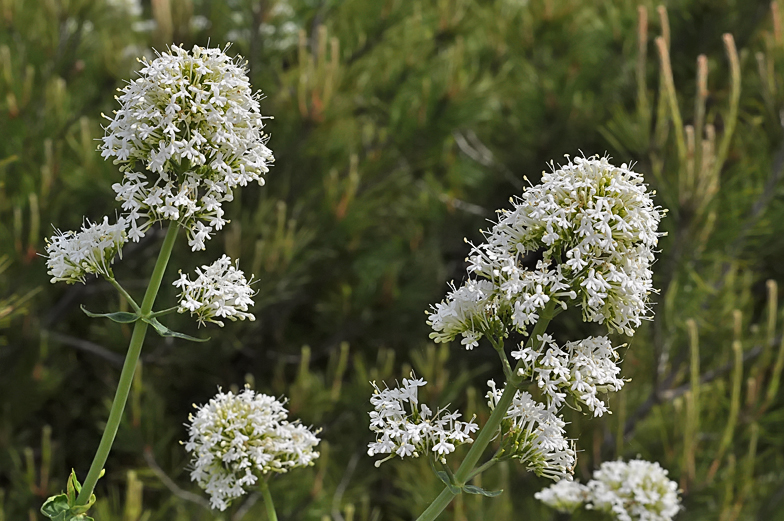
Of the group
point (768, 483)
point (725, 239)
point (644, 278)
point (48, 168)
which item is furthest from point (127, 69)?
point (768, 483)

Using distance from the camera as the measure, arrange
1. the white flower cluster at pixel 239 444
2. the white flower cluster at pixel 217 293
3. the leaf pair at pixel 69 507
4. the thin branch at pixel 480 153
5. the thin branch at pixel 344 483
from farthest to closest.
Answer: the thin branch at pixel 480 153 → the thin branch at pixel 344 483 → the white flower cluster at pixel 239 444 → the white flower cluster at pixel 217 293 → the leaf pair at pixel 69 507

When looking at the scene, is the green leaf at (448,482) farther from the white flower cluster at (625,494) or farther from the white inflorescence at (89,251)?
the white flower cluster at (625,494)

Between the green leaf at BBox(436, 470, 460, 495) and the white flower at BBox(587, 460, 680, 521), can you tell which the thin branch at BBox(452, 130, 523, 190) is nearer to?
the white flower at BBox(587, 460, 680, 521)

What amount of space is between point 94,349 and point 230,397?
11.4 feet

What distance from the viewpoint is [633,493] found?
2732mm

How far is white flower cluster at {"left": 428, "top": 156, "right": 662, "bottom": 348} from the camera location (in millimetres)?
1590

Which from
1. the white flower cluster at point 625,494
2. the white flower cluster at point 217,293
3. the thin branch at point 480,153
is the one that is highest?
the thin branch at point 480,153

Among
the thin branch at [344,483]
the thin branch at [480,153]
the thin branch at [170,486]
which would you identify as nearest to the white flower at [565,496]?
the thin branch at [344,483]

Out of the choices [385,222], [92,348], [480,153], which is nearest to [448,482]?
[92,348]

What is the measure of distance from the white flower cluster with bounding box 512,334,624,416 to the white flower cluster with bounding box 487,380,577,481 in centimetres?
4

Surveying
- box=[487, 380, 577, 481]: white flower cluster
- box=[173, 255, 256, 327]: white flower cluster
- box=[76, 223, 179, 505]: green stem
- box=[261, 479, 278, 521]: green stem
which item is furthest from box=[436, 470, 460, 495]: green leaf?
box=[76, 223, 179, 505]: green stem

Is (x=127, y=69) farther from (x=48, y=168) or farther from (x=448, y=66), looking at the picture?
(x=448, y=66)

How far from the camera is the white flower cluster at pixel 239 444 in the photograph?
2080mm

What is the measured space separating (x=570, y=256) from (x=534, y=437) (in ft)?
1.37
